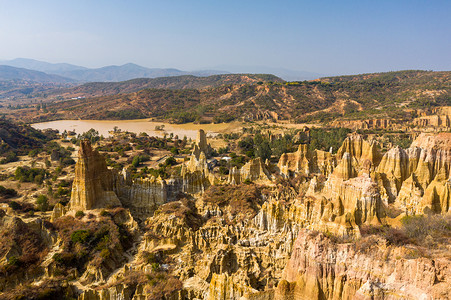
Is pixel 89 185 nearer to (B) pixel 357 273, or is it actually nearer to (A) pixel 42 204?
(A) pixel 42 204

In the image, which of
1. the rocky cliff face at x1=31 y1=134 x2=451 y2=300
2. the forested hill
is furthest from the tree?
the forested hill

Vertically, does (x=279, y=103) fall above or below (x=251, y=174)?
above

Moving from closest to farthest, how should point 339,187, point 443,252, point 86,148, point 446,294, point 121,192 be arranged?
point 446,294
point 443,252
point 339,187
point 86,148
point 121,192

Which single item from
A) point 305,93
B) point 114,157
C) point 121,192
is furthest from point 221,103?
point 121,192

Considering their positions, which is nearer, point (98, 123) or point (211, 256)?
point (211, 256)

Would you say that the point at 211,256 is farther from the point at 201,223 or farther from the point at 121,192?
the point at 121,192

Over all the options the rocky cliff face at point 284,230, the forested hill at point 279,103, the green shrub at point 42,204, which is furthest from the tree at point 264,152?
the forested hill at point 279,103

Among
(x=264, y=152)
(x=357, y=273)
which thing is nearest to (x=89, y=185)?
(x=357, y=273)
